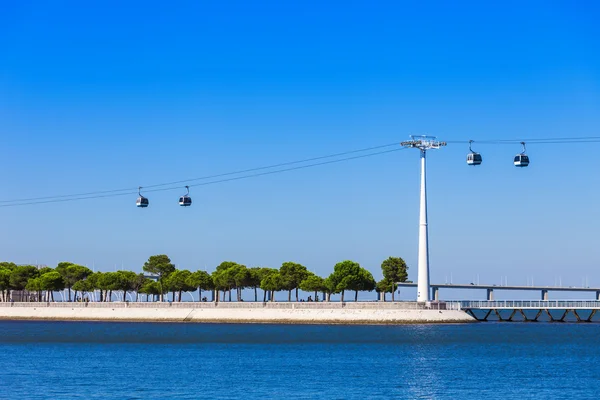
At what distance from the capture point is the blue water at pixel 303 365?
6719 cm

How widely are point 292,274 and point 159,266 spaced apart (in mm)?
35071

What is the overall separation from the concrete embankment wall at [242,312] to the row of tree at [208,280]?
396 inches

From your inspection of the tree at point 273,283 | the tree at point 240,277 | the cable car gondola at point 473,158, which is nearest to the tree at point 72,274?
the tree at point 240,277

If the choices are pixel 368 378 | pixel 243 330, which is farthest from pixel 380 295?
pixel 368 378

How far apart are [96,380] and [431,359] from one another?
30862 millimetres

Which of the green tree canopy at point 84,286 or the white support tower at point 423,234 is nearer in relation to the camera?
the white support tower at point 423,234

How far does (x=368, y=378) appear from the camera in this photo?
247 ft

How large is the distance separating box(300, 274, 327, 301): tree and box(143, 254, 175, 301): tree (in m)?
36.6

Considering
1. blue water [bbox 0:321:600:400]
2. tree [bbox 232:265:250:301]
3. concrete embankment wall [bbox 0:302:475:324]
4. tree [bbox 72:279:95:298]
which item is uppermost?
tree [bbox 232:265:250:301]

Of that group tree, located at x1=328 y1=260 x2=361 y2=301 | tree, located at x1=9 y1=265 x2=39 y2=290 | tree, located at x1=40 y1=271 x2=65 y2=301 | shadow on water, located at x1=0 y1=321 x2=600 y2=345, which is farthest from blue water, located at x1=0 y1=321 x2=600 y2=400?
tree, located at x1=9 y1=265 x2=39 y2=290

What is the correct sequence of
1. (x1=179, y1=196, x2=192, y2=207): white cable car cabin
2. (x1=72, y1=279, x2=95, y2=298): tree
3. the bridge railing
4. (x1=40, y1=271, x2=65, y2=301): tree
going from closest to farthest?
1. (x1=179, y1=196, x2=192, y2=207): white cable car cabin
2. the bridge railing
3. (x1=40, y1=271, x2=65, y2=301): tree
4. (x1=72, y1=279, x2=95, y2=298): tree

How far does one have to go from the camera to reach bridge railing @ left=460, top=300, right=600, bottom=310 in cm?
15550

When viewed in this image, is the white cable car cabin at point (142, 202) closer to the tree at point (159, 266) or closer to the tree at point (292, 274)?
the tree at point (292, 274)

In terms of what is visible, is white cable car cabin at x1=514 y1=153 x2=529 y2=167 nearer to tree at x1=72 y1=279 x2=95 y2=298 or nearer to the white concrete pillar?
the white concrete pillar
